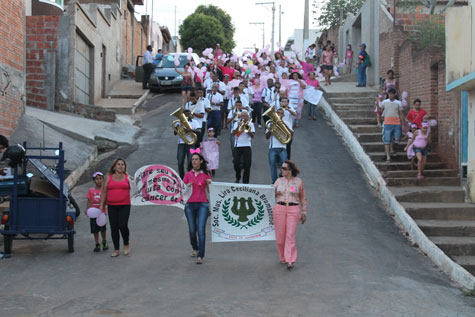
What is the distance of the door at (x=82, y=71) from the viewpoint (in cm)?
2369

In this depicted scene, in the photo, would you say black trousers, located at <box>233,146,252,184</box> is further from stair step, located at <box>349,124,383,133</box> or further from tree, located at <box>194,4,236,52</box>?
tree, located at <box>194,4,236,52</box>

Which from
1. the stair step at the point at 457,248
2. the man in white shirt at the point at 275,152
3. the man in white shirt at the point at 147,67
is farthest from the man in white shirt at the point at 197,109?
the man in white shirt at the point at 147,67

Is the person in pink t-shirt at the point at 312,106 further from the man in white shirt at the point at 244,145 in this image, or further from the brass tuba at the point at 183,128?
the brass tuba at the point at 183,128

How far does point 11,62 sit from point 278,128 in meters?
7.39

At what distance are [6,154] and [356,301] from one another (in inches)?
213

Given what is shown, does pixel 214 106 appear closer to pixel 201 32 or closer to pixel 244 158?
pixel 244 158

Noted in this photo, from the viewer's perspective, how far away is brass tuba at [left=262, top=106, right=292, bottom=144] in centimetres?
1390

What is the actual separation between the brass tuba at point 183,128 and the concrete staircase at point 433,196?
4.50 meters

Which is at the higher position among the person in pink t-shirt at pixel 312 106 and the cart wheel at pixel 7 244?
the person in pink t-shirt at pixel 312 106

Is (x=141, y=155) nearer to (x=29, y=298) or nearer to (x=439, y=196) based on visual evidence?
(x=439, y=196)

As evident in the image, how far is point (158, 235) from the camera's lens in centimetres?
1112

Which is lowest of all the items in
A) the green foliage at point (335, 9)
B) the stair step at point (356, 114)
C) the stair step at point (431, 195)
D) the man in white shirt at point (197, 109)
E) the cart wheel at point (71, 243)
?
the cart wheel at point (71, 243)

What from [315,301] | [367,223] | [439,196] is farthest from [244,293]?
[439,196]

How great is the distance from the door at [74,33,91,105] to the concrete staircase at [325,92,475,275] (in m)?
10.5
